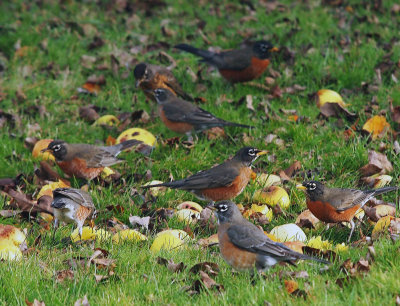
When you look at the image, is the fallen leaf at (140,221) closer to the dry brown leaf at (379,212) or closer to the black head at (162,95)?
the dry brown leaf at (379,212)

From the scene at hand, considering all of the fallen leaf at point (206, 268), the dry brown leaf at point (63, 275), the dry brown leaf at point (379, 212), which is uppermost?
the fallen leaf at point (206, 268)

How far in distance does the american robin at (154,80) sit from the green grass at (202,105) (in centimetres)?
22

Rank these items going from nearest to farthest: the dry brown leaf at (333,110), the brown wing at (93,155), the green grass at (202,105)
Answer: the green grass at (202,105)
the brown wing at (93,155)
the dry brown leaf at (333,110)

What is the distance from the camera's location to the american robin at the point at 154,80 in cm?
873

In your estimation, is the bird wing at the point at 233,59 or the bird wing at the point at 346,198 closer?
the bird wing at the point at 346,198

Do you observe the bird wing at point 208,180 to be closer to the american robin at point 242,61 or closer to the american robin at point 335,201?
the american robin at point 335,201

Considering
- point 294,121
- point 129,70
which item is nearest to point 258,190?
point 294,121

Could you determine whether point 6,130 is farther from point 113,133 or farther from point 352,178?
point 352,178

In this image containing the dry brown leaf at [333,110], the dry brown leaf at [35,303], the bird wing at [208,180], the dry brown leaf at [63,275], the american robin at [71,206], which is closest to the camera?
the dry brown leaf at [35,303]

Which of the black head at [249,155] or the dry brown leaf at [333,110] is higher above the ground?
the black head at [249,155]

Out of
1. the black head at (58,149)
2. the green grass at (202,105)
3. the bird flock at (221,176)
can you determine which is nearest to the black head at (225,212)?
the bird flock at (221,176)

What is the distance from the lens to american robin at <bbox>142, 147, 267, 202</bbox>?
20.4ft

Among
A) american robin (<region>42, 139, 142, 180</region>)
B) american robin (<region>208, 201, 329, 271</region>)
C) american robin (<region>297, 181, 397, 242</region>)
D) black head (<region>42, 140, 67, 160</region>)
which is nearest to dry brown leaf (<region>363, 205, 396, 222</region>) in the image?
american robin (<region>297, 181, 397, 242</region>)

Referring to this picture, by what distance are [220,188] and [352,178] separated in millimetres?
1343
